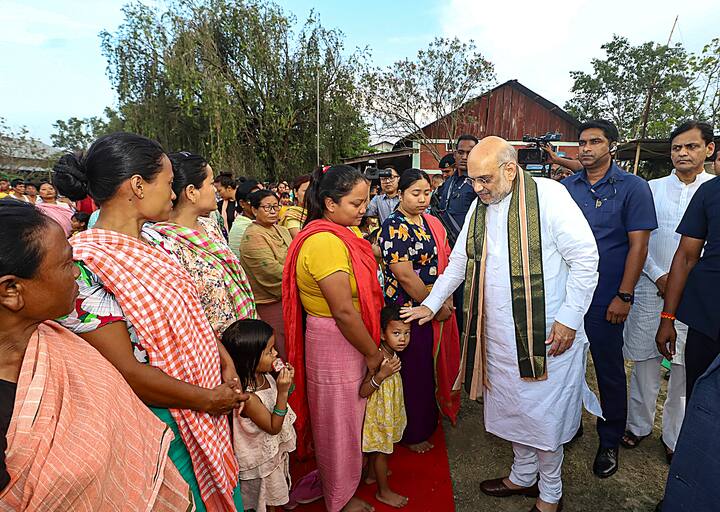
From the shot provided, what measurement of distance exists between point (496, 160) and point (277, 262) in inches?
78.5

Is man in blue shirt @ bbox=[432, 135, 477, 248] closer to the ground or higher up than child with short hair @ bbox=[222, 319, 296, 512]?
higher up

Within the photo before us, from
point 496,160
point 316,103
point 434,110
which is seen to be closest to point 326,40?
point 316,103

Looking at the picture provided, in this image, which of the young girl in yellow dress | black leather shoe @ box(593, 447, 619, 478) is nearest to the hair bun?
the young girl in yellow dress

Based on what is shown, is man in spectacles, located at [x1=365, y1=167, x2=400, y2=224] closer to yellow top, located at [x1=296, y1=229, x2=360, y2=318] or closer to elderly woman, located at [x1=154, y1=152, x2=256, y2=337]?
yellow top, located at [x1=296, y1=229, x2=360, y2=318]

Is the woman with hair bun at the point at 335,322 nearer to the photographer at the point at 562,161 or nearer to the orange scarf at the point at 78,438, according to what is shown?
the orange scarf at the point at 78,438

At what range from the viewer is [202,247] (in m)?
1.99

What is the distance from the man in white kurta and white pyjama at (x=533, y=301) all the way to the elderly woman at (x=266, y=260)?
1.73 metres

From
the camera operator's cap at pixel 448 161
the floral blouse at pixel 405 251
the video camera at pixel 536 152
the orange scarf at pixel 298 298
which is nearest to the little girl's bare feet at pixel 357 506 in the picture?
the orange scarf at pixel 298 298

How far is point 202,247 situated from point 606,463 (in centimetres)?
290

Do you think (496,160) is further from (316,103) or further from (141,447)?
(316,103)

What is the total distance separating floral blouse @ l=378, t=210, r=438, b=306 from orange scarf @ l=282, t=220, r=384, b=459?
0.39 meters

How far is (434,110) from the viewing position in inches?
829

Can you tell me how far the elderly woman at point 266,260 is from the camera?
3441mm

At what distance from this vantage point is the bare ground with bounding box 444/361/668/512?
8.20ft
